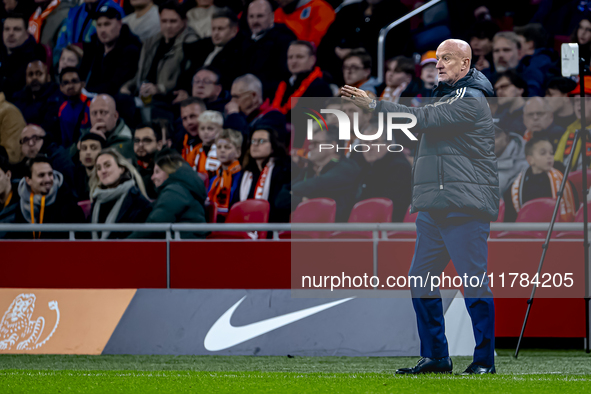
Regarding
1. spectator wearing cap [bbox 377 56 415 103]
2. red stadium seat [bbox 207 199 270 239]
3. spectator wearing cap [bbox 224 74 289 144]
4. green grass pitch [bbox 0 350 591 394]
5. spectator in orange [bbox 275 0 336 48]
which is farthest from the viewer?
spectator in orange [bbox 275 0 336 48]

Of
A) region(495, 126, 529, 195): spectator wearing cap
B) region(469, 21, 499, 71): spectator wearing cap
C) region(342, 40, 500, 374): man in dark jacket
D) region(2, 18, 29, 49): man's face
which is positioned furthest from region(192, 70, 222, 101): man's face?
region(342, 40, 500, 374): man in dark jacket

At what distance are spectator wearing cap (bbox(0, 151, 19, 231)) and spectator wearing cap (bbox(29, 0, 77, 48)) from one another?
5.92 feet

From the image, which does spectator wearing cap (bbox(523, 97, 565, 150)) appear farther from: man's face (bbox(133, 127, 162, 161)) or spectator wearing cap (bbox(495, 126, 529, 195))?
man's face (bbox(133, 127, 162, 161))

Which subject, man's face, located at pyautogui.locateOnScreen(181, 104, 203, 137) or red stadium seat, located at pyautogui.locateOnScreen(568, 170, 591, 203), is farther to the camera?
man's face, located at pyautogui.locateOnScreen(181, 104, 203, 137)

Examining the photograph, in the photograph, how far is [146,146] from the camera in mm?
8453

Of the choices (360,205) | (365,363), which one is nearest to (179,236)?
(360,205)

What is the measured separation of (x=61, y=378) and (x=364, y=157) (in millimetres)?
4405

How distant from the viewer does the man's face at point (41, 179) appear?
8.48 meters

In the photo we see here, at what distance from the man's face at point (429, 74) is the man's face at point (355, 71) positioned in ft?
2.24

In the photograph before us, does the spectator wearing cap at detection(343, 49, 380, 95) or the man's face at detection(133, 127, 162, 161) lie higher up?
the spectator wearing cap at detection(343, 49, 380, 95)

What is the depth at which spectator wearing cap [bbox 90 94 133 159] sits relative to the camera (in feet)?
28.0

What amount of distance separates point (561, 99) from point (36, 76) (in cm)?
632

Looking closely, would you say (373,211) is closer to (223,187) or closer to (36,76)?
(223,187)

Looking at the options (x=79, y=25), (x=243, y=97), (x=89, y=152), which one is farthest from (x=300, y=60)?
(x=79, y=25)
